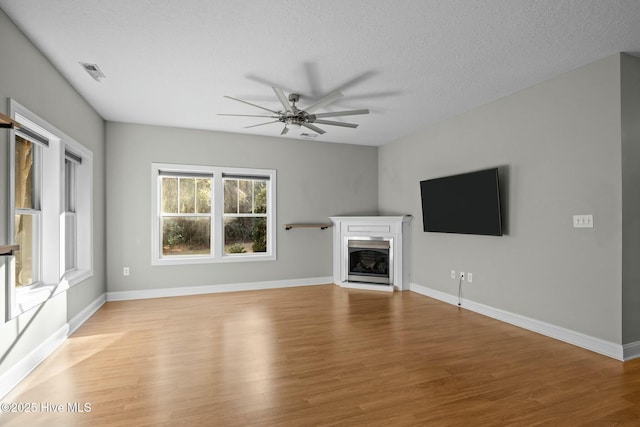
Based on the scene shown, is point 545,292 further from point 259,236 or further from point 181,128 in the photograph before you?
point 181,128

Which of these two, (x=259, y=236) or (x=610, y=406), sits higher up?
(x=259, y=236)

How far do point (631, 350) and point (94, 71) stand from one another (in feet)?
18.0

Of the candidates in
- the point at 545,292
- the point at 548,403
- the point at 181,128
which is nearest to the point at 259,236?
the point at 181,128

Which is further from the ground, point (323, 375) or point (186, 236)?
point (186, 236)

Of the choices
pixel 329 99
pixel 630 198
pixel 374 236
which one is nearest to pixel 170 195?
pixel 329 99

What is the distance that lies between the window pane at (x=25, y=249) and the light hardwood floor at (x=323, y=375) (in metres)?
0.74

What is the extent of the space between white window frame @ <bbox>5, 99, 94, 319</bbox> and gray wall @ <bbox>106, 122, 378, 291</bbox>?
0.78 m

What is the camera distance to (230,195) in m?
5.67

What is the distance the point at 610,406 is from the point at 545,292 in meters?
1.47

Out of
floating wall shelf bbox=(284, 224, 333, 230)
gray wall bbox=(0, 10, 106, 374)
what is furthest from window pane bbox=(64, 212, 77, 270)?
floating wall shelf bbox=(284, 224, 333, 230)

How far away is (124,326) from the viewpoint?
148 inches

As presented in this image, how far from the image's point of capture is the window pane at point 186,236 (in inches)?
211

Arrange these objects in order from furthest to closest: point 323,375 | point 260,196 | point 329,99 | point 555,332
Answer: point 260,196, point 555,332, point 329,99, point 323,375

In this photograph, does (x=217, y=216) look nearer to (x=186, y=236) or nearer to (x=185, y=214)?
(x=185, y=214)
